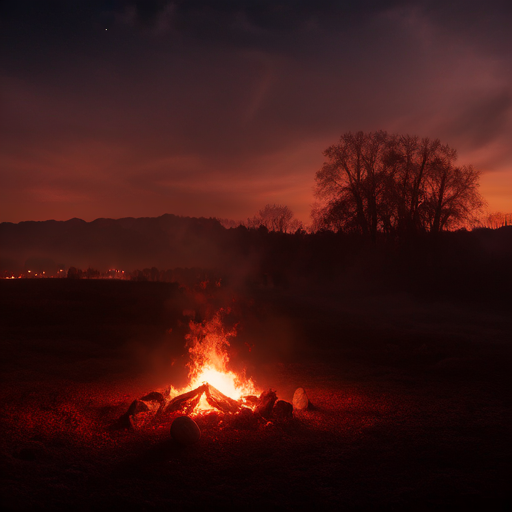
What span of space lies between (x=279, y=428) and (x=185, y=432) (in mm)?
1359

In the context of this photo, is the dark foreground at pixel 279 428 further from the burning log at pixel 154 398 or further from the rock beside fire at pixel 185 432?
the burning log at pixel 154 398

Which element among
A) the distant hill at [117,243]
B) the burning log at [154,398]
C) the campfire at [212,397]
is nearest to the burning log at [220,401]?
the campfire at [212,397]

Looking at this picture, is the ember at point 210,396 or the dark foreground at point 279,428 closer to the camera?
the dark foreground at point 279,428

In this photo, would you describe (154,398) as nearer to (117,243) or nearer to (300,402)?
(300,402)

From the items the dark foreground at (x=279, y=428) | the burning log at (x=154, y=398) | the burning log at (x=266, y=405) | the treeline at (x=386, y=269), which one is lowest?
the dark foreground at (x=279, y=428)

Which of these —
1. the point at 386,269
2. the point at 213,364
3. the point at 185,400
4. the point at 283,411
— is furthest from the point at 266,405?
the point at 386,269

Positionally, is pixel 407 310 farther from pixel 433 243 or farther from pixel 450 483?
pixel 450 483

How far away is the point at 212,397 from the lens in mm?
5852

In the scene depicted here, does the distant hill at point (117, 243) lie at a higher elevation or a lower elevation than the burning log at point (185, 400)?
higher

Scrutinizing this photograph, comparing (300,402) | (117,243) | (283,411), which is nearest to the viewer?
(283,411)

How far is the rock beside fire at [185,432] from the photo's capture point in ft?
15.6

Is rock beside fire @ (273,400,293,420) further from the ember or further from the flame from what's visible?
the flame

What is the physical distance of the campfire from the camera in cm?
554

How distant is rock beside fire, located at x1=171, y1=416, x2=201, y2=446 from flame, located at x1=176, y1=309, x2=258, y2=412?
162 cm
